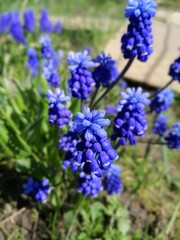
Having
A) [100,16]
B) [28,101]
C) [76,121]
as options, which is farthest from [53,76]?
[100,16]

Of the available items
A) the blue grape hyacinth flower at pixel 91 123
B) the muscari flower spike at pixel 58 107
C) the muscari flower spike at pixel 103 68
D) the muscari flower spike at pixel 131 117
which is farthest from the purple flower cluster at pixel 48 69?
the blue grape hyacinth flower at pixel 91 123

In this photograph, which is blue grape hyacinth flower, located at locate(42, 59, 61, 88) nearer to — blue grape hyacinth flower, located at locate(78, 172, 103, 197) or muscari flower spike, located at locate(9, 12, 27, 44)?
blue grape hyacinth flower, located at locate(78, 172, 103, 197)

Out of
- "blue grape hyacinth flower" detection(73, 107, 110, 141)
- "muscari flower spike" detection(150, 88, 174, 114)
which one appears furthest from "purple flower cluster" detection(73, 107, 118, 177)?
"muscari flower spike" detection(150, 88, 174, 114)

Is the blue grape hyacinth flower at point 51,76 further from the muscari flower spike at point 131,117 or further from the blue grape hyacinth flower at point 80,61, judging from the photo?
the muscari flower spike at point 131,117

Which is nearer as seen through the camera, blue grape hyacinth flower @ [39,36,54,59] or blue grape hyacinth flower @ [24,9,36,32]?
blue grape hyacinth flower @ [39,36,54,59]

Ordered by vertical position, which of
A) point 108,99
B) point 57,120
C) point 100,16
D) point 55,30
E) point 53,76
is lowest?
point 57,120

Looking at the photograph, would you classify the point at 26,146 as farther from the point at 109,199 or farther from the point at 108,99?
the point at 108,99
